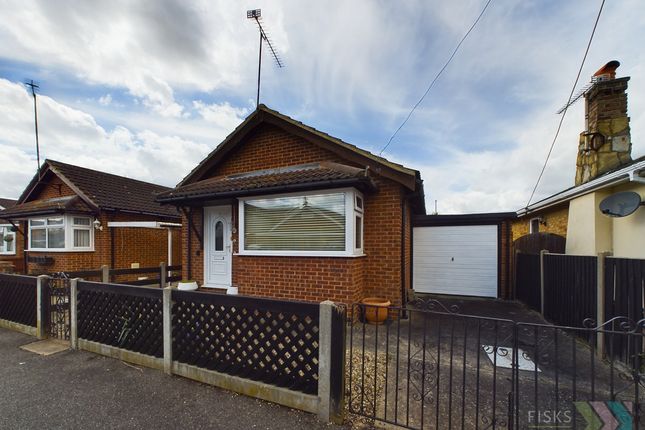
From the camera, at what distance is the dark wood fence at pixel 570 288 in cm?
442

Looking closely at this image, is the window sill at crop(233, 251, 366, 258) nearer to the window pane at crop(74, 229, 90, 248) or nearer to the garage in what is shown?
the garage

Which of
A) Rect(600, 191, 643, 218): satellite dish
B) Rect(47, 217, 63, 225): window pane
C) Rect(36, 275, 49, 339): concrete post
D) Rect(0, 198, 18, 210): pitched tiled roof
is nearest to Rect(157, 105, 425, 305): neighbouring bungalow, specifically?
Rect(36, 275, 49, 339): concrete post

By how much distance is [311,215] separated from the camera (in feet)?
19.0

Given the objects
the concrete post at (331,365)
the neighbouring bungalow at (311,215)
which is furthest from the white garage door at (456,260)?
the concrete post at (331,365)

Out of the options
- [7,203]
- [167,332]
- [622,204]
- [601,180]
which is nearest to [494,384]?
[167,332]

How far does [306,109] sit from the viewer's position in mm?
10977

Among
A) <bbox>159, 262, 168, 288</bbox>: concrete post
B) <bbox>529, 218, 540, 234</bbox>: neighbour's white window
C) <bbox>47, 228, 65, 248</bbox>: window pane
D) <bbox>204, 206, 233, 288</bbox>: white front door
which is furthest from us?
<bbox>529, 218, 540, 234</bbox>: neighbour's white window

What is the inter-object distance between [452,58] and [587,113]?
440cm

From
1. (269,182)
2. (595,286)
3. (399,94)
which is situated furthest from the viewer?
(399,94)

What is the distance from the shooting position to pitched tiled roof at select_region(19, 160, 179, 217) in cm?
1084

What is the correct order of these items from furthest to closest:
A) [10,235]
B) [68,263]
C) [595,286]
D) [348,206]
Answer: [10,235] → [68,263] → [348,206] → [595,286]

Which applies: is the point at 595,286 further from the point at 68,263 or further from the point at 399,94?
the point at 68,263

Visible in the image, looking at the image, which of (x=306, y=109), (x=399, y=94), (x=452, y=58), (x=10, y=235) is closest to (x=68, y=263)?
(x=10, y=235)

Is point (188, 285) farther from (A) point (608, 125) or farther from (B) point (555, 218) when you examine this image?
(A) point (608, 125)
